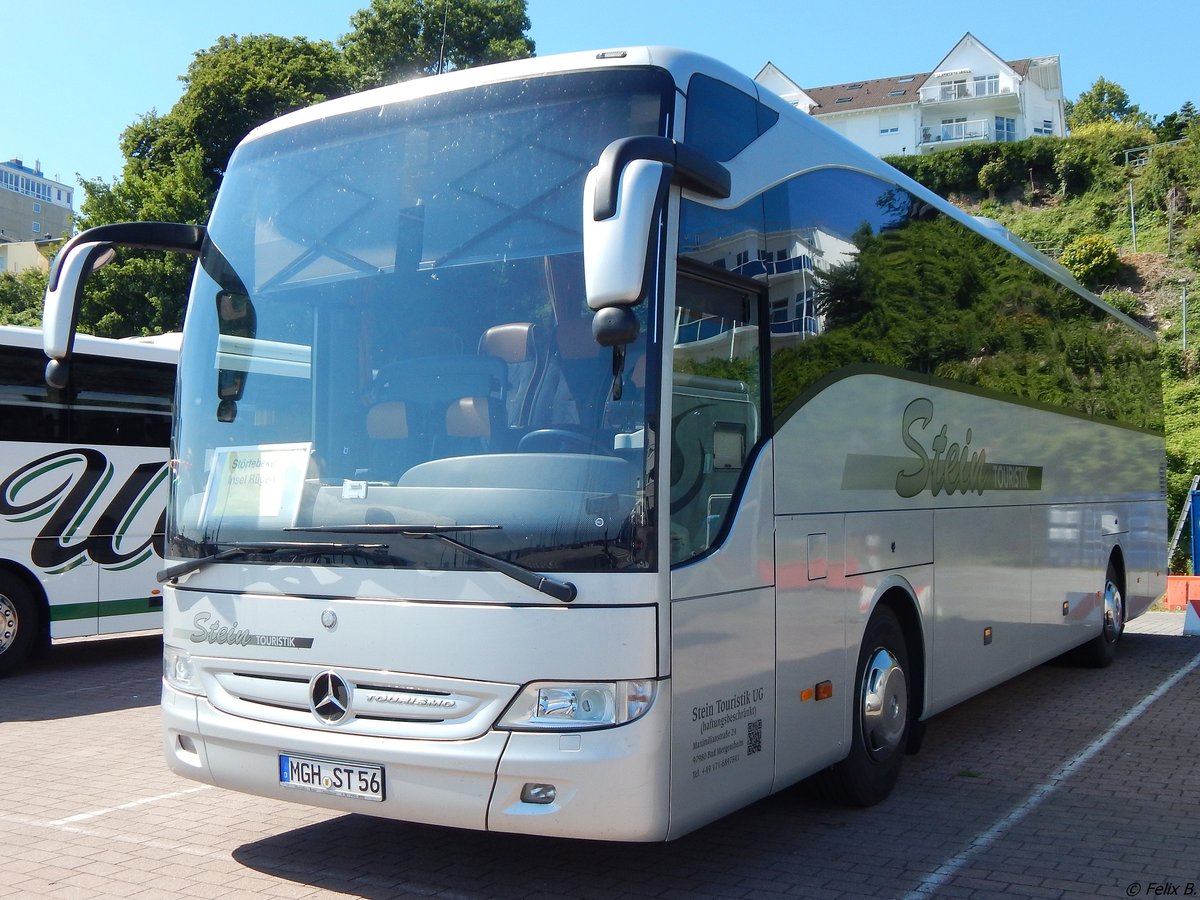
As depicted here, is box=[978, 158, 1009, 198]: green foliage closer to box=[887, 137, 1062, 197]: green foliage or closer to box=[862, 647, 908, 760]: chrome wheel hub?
box=[887, 137, 1062, 197]: green foliage

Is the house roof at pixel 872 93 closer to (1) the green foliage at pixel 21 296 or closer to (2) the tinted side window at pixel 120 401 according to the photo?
(1) the green foliage at pixel 21 296

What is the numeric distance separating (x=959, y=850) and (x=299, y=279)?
4.11 metres

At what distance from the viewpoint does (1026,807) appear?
6.76 meters

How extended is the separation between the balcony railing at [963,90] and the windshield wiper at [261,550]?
83147 mm

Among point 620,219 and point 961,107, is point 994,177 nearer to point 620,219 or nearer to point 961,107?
point 961,107

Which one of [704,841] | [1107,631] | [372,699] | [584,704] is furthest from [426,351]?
[1107,631]

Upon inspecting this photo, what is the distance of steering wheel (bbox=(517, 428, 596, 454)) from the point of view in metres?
4.59

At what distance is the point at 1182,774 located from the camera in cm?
754

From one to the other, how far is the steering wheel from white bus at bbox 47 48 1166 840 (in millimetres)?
13

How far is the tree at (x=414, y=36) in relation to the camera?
57562 mm

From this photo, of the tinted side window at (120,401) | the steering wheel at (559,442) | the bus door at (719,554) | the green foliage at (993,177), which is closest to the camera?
the steering wheel at (559,442)

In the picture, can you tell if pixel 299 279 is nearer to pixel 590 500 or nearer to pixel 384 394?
pixel 384 394

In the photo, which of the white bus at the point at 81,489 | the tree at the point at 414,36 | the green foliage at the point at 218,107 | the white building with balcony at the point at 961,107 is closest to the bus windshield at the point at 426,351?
the white bus at the point at 81,489

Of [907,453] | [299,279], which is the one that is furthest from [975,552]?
[299,279]
